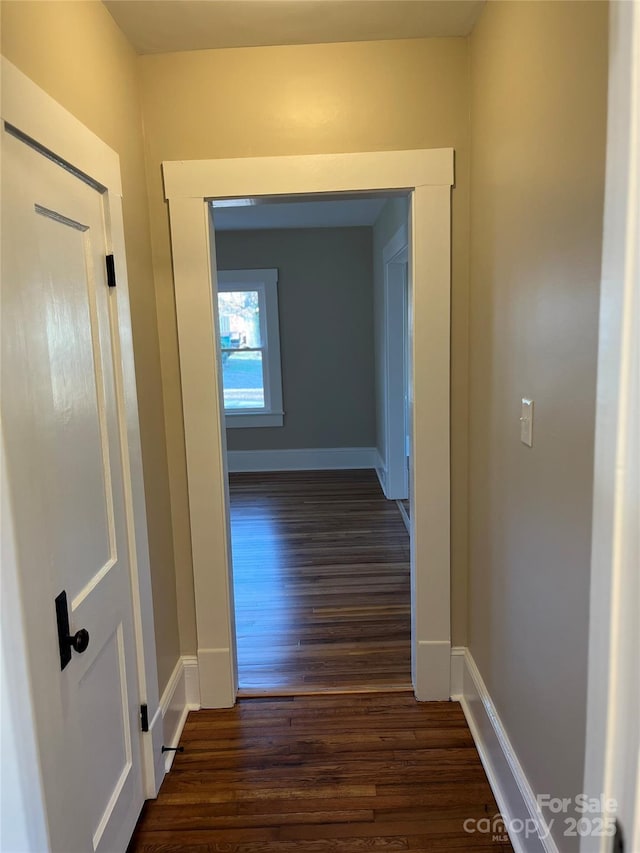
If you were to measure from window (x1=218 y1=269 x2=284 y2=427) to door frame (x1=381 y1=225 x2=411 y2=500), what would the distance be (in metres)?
1.53

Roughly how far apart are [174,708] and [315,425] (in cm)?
433

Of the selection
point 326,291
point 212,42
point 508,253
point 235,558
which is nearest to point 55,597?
point 508,253

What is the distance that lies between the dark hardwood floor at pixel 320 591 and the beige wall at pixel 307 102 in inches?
77.3

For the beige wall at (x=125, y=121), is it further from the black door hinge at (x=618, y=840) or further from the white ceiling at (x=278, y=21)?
the black door hinge at (x=618, y=840)

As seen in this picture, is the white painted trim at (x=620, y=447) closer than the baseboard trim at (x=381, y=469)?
Yes

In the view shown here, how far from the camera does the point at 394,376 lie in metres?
5.01

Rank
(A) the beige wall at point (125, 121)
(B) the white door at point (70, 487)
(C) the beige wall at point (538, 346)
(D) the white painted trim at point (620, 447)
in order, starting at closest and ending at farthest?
(D) the white painted trim at point (620, 447) < (B) the white door at point (70, 487) < (C) the beige wall at point (538, 346) < (A) the beige wall at point (125, 121)

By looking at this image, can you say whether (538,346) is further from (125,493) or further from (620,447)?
(125,493)

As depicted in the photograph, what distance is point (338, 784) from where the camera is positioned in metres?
1.90

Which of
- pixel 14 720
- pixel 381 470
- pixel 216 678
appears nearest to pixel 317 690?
pixel 216 678

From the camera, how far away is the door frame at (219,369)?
203cm

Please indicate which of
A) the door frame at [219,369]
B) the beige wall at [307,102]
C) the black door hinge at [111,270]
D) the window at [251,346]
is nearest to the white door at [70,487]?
the black door hinge at [111,270]

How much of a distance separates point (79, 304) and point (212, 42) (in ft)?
3.87

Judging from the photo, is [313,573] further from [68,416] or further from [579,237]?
[579,237]
